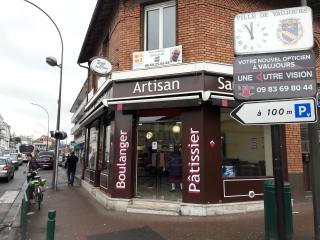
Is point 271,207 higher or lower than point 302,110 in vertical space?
lower

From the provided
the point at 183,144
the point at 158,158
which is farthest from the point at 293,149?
the point at 158,158

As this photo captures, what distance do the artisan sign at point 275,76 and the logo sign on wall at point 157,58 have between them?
5.47m

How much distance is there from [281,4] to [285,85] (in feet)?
26.0

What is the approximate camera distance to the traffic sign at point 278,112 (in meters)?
4.21

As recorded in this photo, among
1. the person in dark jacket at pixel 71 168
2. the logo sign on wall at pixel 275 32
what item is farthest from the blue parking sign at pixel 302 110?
the person in dark jacket at pixel 71 168

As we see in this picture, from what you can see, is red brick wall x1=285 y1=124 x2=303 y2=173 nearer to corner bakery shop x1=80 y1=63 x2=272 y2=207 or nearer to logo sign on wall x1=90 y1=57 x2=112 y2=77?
corner bakery shop x1=80 y1=63 x2=272 y2=207

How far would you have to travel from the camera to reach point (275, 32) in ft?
15.1

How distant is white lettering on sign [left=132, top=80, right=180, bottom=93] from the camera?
9.77 metres

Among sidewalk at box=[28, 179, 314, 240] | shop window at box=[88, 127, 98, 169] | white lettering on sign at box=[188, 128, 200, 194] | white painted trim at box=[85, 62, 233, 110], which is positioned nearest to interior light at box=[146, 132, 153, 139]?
white lettering on sign at box=[188, 128, 200, 194]

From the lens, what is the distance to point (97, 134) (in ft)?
47.6

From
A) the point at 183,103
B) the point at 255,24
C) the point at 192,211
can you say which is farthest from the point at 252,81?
the point at 192,211

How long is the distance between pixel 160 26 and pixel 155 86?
2.07 meters

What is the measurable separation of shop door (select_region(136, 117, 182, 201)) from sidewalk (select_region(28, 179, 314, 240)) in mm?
1271

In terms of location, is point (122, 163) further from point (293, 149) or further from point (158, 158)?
point (293, 149)
